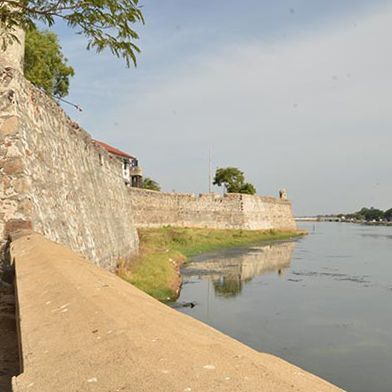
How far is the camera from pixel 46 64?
32531 millimetres

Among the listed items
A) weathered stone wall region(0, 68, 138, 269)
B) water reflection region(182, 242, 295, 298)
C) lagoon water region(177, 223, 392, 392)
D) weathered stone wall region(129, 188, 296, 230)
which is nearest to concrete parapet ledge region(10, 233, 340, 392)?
weathered stone wall region(0, 68, 138, 269)

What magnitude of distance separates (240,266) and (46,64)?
19.7 meters

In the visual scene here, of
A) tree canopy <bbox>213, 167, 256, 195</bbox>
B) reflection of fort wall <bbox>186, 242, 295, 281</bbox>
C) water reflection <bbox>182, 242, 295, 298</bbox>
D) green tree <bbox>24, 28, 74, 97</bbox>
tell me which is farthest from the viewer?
tree canopy <bbox>213, 167, 256, 195</bbox>

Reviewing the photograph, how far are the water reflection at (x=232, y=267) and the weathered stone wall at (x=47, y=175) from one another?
8.17m

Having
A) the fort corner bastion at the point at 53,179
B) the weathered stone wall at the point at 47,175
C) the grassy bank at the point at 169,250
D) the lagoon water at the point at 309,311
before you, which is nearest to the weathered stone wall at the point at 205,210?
the grassy bank at the point at 169,250

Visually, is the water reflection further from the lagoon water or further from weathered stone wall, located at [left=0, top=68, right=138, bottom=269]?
weathered stone wall, located at [left=0, top=68, right=138, bottom=269]

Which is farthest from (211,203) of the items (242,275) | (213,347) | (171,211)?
(213,347)

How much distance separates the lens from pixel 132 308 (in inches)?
148

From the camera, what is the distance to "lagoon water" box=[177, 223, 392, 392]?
1131 cm

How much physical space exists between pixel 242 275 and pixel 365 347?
13.4m

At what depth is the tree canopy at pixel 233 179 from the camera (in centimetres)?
8556

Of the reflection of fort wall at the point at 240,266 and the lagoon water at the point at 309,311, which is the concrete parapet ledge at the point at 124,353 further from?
the reflection of fort wall at the point at 240,266

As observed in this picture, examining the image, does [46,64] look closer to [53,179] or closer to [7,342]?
[53,179]

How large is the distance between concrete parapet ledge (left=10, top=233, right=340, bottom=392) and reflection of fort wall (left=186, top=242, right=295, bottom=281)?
68.8 feet
